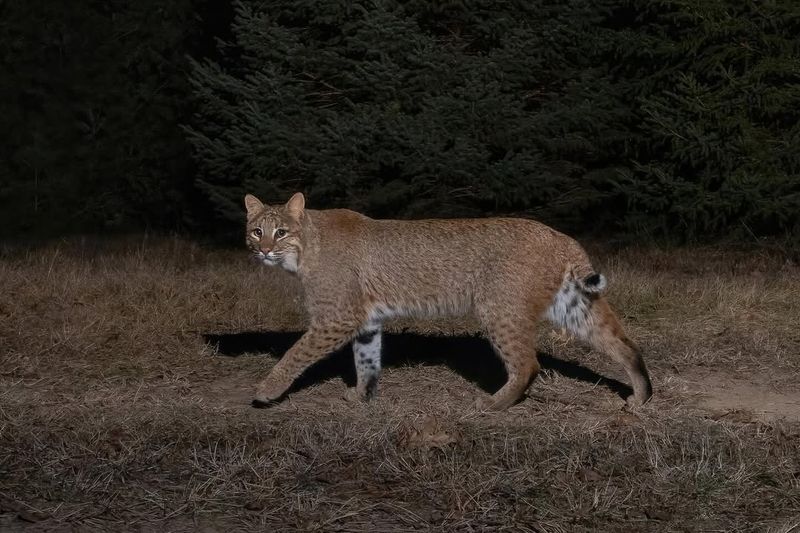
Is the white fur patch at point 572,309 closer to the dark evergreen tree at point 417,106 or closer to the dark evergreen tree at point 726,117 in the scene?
the dark evergreen tree at point 726,117

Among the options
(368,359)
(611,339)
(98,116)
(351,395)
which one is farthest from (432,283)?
(98,116)

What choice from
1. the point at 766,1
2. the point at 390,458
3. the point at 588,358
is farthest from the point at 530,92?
the point at 390,458

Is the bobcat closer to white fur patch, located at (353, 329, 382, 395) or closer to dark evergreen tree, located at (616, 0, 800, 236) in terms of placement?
white fur patch, located at (353, 329, 382, 395)

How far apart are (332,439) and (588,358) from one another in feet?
9.82

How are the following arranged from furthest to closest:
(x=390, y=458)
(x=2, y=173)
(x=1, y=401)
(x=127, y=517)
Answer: (x=2, y=173), (x=1, y=401), (x=390, y=458), (x=127, y=517)

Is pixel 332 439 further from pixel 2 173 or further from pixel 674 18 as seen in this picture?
pixel 2 173

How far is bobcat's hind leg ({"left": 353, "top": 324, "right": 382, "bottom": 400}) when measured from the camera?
695 cm

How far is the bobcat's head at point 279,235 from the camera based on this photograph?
6.91 m

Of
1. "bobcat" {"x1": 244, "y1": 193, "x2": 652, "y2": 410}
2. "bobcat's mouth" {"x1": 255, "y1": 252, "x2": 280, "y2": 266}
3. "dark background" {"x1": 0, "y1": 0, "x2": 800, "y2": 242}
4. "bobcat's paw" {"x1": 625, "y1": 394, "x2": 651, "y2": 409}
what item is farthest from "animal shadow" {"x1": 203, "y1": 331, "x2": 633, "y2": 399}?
"dark background" {"x1": 0, "y1": 0, "x2": 800, "y2": 242}

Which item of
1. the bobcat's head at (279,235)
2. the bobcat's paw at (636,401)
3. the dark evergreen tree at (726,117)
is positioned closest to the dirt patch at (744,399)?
the bobcat's paw at (636,401)

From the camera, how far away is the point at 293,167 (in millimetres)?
15695

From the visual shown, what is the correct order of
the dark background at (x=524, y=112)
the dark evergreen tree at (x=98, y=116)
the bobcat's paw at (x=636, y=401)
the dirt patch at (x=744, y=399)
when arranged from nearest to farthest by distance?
the dirt patch at (x=744, y=399) → the bobcat's paw at (x=636, y=401) → the dark background at (x=524, y=112) → the dark evergreen tree at (x=98, y=116)

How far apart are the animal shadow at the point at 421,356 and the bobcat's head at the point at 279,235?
2.99 feet

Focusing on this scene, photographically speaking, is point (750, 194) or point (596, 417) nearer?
point (596, 417)
